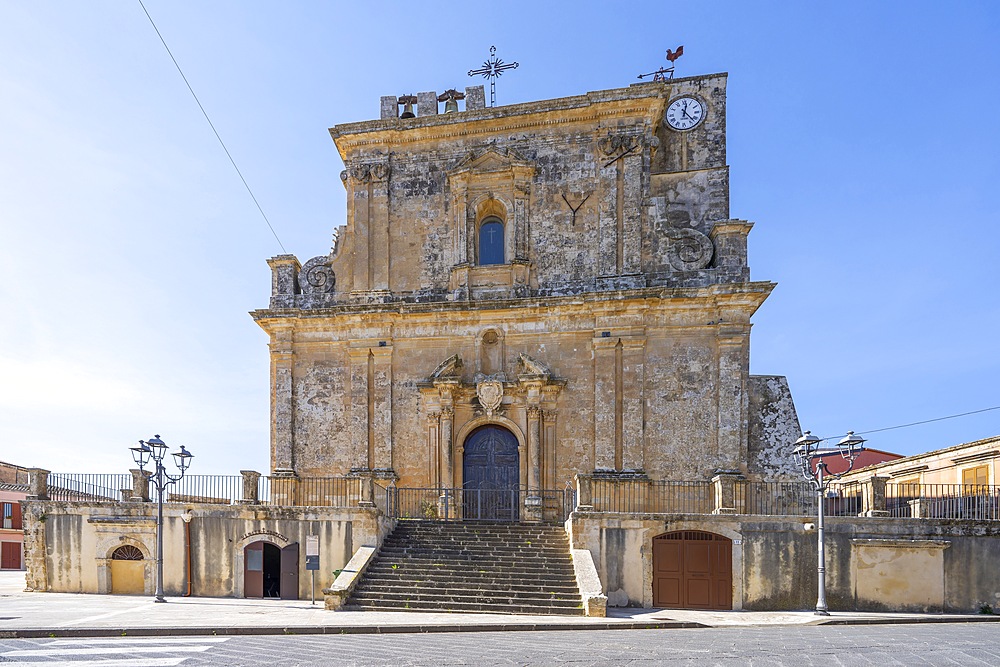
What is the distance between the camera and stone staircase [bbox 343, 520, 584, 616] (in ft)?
47.5

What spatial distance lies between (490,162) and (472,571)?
12.4m

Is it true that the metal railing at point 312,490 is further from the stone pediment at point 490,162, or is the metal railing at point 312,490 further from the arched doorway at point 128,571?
the stone pediment at point 490,162

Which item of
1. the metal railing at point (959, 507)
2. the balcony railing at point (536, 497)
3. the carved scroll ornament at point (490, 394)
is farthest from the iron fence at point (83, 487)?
the metal railing at point (959, 507)

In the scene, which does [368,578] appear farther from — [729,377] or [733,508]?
[729,377]

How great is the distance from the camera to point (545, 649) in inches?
411

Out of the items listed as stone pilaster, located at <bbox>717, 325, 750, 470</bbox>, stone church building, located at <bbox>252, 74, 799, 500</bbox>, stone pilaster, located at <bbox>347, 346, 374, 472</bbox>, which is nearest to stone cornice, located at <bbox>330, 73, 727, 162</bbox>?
stone church building, located at <bbox>252, 74, 799, 500</bbox>

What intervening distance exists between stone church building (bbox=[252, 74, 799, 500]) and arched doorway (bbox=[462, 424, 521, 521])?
0.21ft

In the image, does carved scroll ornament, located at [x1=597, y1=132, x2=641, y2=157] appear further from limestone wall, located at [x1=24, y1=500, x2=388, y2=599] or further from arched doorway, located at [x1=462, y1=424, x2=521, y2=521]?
limestone wall, located at [x1=24, y1=500, x2=388, y2=599]

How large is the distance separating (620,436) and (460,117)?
36.5ft

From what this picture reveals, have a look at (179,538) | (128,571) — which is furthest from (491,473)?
(128,571)

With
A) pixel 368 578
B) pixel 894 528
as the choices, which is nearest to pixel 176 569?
pixel 368 578

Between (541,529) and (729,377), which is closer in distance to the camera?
(541,529)

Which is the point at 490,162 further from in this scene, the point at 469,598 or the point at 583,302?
the point at 469,598

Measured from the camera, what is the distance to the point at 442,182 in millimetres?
22062
